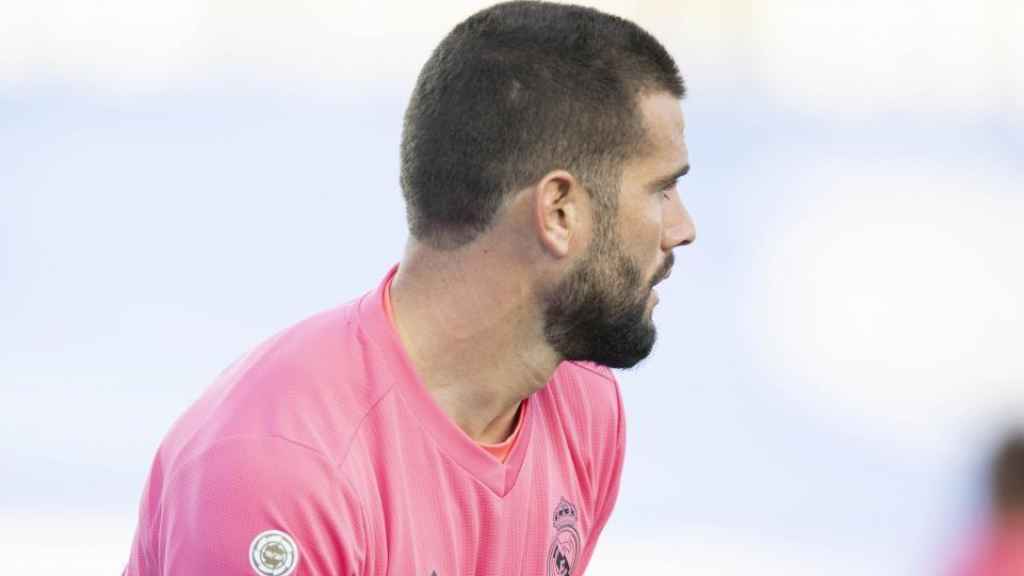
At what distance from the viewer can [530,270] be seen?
1.96 metres

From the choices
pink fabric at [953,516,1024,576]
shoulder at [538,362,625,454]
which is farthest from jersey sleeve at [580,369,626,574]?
pink fabric at [953,516,1024,576]

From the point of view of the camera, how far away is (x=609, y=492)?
2.32m

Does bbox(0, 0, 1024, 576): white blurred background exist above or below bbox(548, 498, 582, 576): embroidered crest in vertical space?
above

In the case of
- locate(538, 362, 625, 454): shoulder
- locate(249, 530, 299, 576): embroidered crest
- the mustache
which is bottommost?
locate(249, 530, 299, 576): embroidered crest

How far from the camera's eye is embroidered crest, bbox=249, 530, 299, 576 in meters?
1.73

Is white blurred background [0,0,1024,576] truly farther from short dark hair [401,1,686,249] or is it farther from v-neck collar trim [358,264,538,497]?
short dark hair [401,1,686,249]

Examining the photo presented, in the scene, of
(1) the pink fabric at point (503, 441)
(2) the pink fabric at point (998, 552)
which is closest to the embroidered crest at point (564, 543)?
(1) the pink fabric at point (503, 441)

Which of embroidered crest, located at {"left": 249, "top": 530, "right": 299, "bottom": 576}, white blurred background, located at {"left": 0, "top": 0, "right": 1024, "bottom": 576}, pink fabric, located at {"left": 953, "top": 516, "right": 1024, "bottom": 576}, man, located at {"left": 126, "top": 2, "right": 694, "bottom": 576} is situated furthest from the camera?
white blurred background, located at {"left": 0, "top": 0, "right": 1024, "bottom": 576}

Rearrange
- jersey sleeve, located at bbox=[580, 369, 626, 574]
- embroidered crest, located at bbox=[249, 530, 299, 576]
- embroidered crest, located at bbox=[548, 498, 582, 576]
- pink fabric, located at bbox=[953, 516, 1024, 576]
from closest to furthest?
embroidered crest, located at bbox=[249, 530, 299, 576] → embroidered crest, located at bbox=[548, 498, 582, 576] → jersey sleeve, located at bbox=[580, 369, 626, 574] → pink fabric, located at bbox=[953, 516, 1024, 576]

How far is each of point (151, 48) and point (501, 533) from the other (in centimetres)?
503

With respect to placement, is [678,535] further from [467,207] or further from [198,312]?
[467,207]

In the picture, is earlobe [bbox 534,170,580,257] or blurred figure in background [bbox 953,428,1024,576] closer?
earlobe [bbox 534,170,580,257]

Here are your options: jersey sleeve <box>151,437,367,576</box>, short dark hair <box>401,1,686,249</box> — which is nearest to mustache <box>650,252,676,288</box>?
short dark hair <box>401,1,686,249</box>

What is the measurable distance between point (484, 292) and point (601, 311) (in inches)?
5.7
